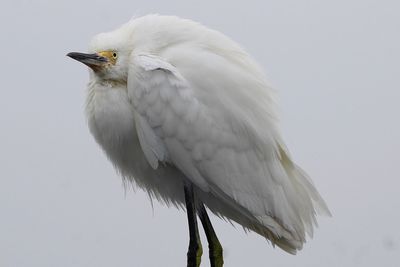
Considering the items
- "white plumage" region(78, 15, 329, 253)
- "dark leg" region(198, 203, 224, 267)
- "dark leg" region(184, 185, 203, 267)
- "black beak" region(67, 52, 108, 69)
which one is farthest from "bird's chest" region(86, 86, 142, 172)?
"dark leg" region(198, 203, 224, 267)

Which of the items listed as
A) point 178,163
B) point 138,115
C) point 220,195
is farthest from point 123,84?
point 220,195

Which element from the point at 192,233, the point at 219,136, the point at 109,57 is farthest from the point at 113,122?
the point at 192,233

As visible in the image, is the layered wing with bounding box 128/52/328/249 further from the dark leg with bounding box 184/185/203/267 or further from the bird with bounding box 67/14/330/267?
the dark leg with bounding box 184/185/203/267

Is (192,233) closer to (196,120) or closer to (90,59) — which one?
(196,120)

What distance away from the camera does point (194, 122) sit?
347cm

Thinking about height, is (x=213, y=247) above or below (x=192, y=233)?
below

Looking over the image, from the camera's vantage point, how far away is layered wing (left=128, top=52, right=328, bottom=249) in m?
3.43

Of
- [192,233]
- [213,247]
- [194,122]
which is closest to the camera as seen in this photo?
[194,122]

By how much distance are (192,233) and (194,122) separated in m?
0.59

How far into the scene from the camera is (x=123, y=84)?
3.57 m

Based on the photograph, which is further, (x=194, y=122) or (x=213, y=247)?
(x=213, y=247)

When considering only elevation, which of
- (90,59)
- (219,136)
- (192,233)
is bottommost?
(192,233)

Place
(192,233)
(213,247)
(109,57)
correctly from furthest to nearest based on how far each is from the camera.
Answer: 1. (213,247)
2. (192,233)
3. (109,57)

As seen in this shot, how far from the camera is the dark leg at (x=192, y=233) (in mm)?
3680
